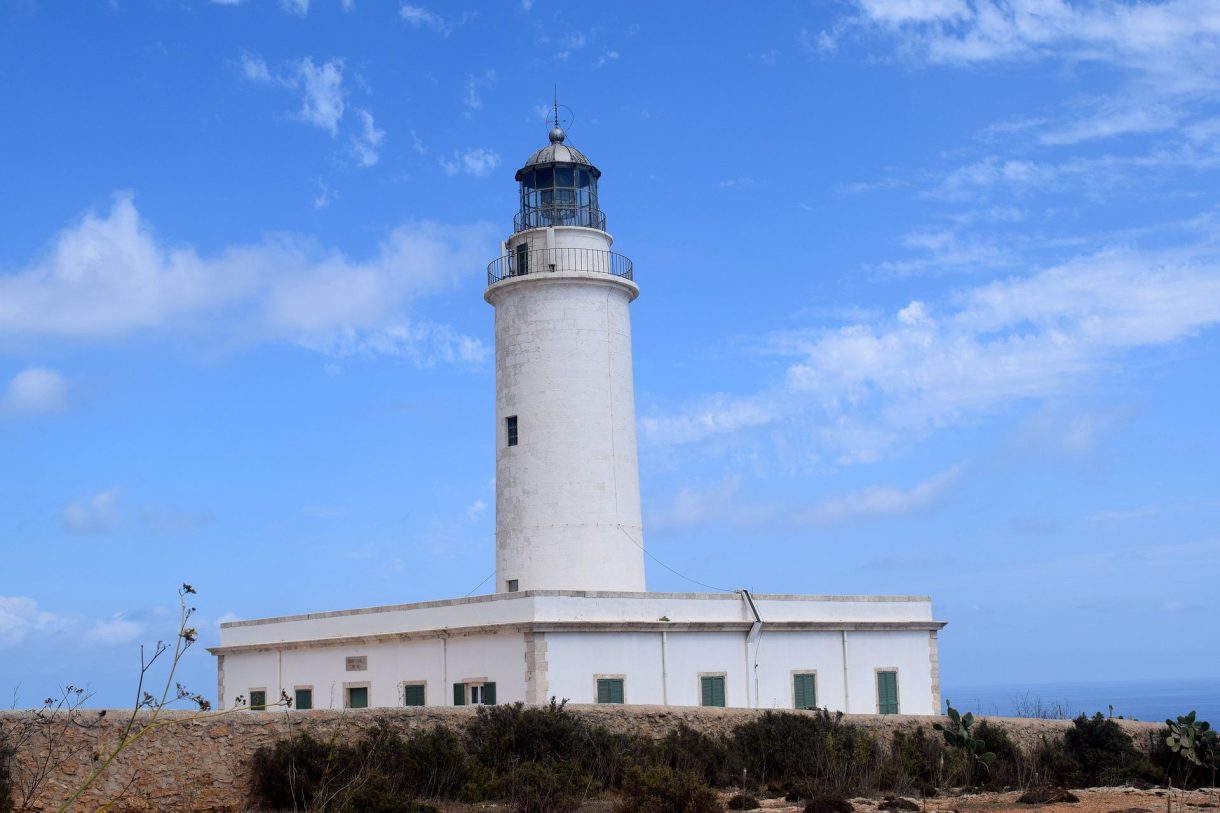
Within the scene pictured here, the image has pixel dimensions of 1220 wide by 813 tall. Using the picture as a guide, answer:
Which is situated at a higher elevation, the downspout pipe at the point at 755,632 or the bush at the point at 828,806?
the downspout pipe at the point at 755,632

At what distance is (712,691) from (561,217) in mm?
9932

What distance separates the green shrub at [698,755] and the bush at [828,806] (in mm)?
1921

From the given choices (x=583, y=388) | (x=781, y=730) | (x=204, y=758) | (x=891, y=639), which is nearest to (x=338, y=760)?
(x=204, y=758)

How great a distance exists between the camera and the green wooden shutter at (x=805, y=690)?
83.2ft

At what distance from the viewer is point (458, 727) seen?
664 inches

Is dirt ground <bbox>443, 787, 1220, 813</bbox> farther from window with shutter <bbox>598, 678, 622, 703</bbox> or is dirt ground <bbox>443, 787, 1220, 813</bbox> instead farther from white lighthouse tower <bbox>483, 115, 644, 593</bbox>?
Result: white lighthouse tower <bbox>483, 115, 644, 593</bbox>

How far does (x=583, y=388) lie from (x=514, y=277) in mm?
2613

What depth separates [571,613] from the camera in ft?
77.0

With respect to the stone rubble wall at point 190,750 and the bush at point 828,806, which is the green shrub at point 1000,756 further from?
the stone rubble wall at point 190,750

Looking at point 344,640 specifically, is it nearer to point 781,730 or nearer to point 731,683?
point 731,683

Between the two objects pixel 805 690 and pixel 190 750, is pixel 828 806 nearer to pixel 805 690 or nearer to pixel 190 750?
pixel 190 750

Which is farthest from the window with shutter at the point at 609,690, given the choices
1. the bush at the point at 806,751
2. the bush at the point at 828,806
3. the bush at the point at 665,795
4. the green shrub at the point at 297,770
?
the bush at the point at 665,795

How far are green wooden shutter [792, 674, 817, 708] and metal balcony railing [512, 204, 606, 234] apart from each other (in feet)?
31.4

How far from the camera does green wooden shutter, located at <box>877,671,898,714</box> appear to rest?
26328 millimetres
